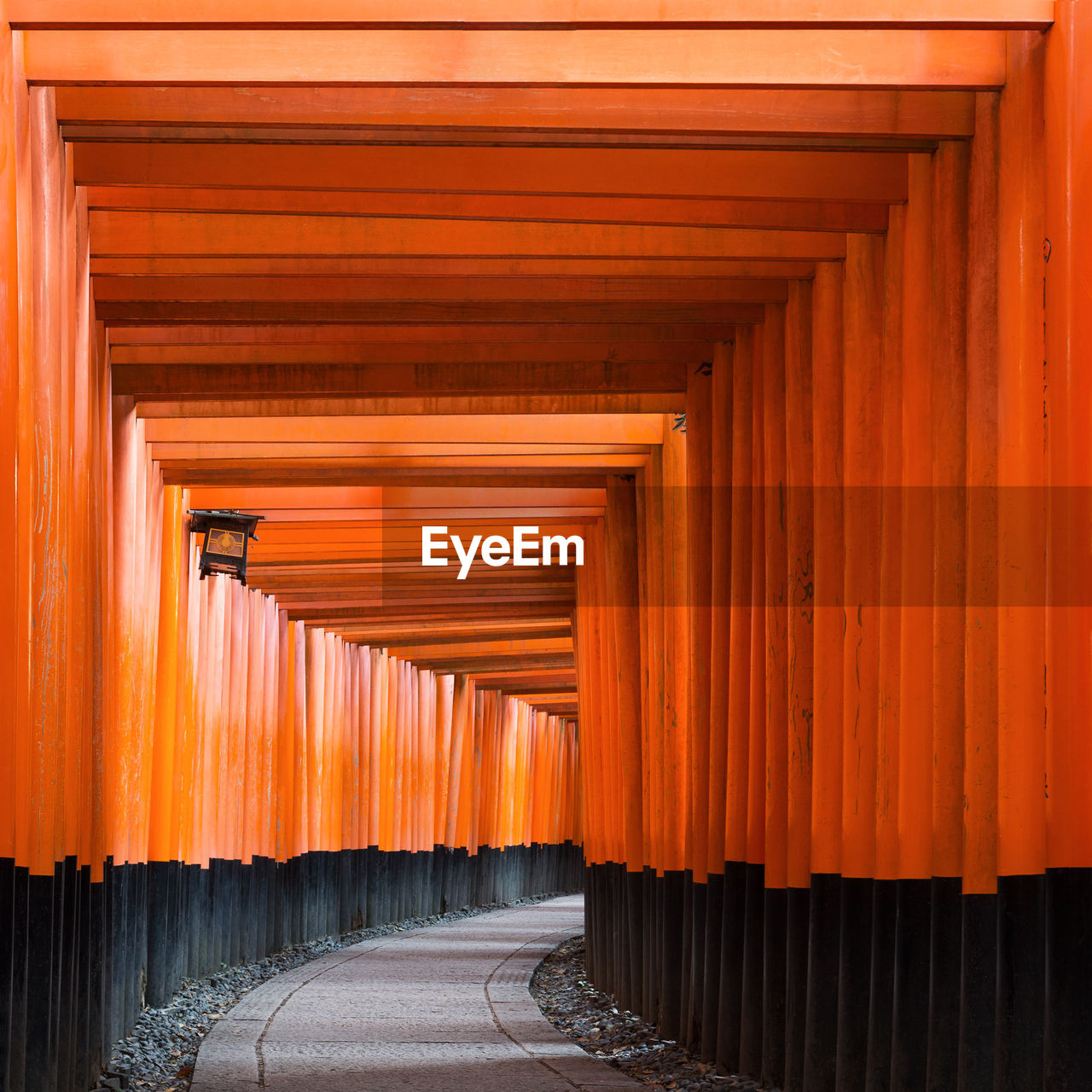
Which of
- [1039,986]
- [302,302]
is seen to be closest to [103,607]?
[302,302]

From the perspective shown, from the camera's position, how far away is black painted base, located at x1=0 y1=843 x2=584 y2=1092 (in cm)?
681

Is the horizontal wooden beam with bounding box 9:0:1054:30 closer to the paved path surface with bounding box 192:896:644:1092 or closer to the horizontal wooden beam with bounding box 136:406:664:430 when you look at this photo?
the paved path surface with bounding box 192:896:644:1092

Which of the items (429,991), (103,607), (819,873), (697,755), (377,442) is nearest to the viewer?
(819,873)

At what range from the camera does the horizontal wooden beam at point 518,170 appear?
7.69 metres

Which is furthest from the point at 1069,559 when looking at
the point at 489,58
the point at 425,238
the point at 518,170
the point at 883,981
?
the point at 425,238

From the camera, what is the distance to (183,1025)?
40.6 feet

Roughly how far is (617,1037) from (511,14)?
325 inches

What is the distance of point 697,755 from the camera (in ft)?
36.7

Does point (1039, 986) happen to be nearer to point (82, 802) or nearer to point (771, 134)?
point (771, 134)

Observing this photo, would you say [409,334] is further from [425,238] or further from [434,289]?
[425,238]

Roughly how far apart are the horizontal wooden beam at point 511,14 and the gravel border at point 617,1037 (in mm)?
5605

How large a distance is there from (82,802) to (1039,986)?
17.3 feet

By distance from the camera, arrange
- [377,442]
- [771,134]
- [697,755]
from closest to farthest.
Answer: [771,134], [697,755], [377,442]

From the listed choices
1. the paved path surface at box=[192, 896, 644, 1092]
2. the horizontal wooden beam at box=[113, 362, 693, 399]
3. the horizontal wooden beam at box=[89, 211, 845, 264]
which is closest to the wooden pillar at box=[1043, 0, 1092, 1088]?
the horizontal wooden beam at box=[89, 211, 845, 264]
